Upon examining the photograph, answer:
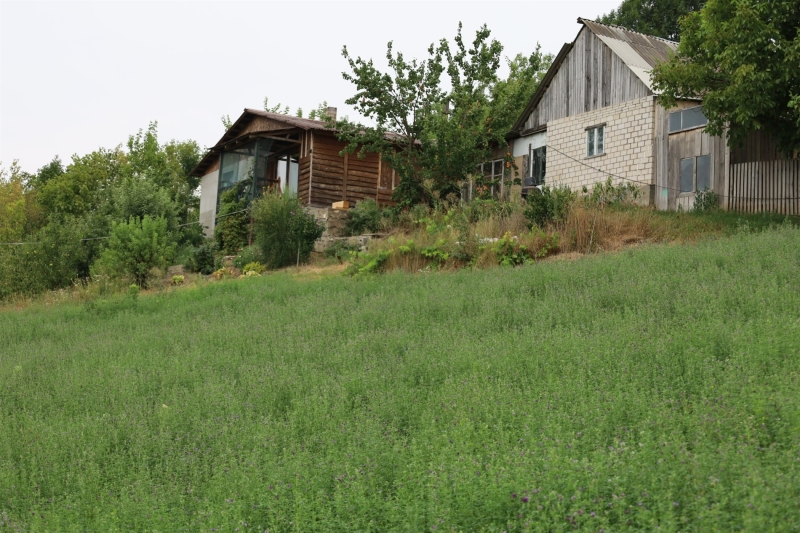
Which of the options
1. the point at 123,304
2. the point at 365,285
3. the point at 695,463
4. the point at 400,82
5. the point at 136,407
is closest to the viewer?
the point at 695,463

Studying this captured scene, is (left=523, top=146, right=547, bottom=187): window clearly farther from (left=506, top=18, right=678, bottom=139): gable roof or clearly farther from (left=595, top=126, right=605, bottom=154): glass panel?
(left=595, top=126, right=605, bottom=154): glass panel

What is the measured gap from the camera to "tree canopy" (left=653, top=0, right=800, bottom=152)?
15.2m

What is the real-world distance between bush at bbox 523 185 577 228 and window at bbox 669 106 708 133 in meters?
5.19

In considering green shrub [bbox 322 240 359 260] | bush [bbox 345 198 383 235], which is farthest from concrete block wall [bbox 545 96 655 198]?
green shrub [bbox 322 240 359 260]

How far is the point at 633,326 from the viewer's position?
7.65 meters

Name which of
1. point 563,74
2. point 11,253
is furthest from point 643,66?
point 11,253

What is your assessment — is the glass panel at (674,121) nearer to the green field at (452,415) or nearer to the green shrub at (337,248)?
the green shrub at (337,248)

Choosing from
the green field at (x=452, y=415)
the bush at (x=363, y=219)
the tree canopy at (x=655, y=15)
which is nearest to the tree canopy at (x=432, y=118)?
the bush at (x=363, y=219)

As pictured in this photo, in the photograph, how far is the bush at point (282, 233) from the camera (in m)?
20.9

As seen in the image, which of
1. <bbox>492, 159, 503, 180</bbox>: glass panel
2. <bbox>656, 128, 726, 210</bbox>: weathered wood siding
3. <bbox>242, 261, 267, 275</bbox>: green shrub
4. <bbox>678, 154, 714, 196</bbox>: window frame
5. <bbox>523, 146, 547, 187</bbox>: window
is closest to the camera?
<bbox>656, 128, 726, 210</bbox>: weathered wood siding

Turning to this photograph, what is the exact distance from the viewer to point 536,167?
83.3 feet

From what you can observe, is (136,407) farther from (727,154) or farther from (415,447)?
(727,154)

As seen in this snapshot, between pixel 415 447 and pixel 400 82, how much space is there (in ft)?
64.8

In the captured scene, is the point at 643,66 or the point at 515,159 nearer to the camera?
the point at 643,66
